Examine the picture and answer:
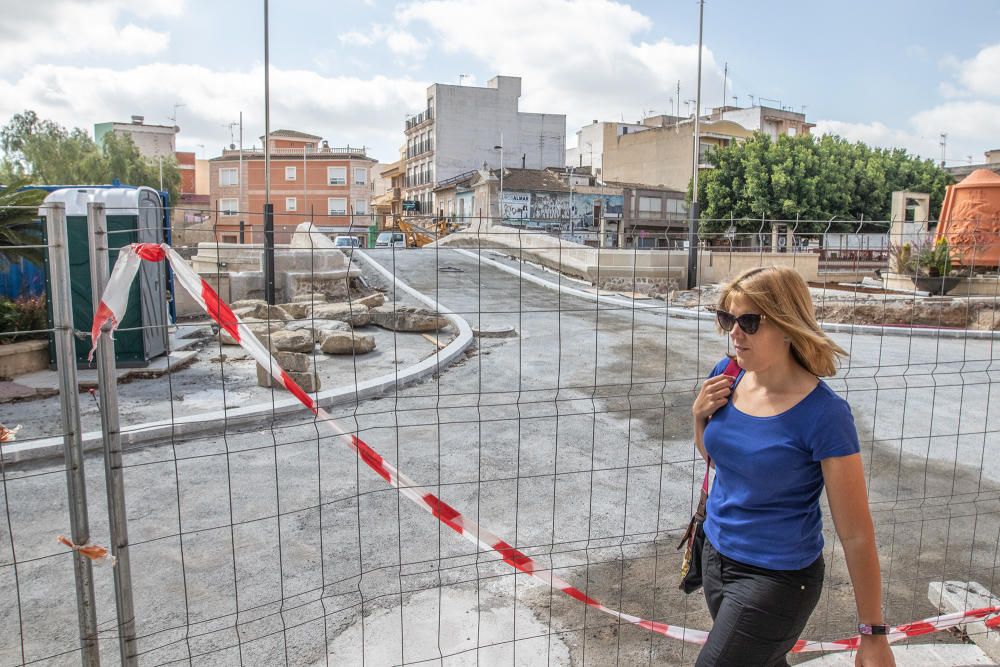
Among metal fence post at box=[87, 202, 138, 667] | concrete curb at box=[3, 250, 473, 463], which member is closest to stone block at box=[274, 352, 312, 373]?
concrete curb at box=[3, 250, 473, 463]

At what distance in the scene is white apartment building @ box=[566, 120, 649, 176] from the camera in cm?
6469

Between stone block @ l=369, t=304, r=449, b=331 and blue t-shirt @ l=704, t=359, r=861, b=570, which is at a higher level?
blue t-shirt @ l=704, t=359, r=861, b=570

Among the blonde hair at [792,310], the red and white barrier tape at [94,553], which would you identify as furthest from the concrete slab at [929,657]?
the red and white barrier tape at [94,553]

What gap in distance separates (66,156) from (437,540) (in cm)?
4837

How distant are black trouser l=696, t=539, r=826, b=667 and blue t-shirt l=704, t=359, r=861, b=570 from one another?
0.04 metres

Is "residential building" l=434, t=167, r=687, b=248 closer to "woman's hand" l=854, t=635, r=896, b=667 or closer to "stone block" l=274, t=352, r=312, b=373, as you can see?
"stone block" l=274, t=352, r=312, b=373

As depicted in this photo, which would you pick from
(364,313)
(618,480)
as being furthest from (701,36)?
(618,480)

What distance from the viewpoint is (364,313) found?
12.6m

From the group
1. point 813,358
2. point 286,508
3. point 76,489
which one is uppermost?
point 813,358

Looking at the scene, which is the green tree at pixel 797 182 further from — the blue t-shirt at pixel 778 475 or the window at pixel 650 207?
the blue t-shirt at pixel 778 475

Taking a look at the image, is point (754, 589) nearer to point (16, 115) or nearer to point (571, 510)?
point (571, 510)

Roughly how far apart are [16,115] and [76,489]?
5712 cm

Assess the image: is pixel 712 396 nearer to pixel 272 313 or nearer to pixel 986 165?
pixel 272 313

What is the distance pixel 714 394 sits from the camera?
233 centimetres
